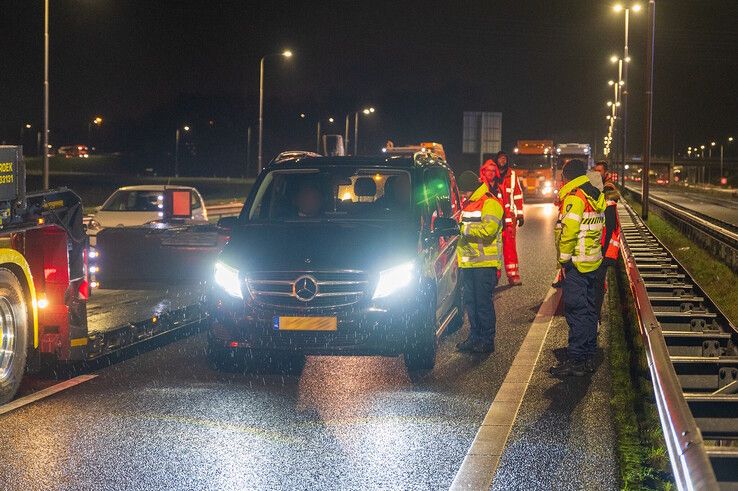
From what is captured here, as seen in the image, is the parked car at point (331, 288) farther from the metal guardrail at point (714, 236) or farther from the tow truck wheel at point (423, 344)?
the metal guardrail at point (714, 236)

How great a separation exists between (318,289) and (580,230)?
231cm

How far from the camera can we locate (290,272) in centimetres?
906

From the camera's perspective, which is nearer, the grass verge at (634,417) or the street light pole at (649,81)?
the grass verge at (634,417)

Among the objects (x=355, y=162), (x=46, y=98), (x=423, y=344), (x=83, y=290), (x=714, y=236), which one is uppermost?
(x=46, y=98)

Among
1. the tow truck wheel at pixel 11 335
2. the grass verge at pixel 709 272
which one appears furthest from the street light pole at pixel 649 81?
the tow truck wheel at pixel 11 335

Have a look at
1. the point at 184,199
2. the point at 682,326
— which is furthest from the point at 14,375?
the point at 184,199

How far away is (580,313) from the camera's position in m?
9.64

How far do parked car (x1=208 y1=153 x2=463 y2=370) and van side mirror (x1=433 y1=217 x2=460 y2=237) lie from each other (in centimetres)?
1

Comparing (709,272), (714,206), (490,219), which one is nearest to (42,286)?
(490,219)

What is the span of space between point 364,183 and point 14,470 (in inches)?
206

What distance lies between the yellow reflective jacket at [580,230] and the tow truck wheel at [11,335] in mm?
4367

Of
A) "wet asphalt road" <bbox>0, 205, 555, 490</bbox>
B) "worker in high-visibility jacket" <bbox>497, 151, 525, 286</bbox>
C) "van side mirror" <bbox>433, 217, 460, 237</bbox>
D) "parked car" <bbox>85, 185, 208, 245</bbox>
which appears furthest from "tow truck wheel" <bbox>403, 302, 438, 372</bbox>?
"parked car" <bbox>85, 185, 208, 245</bbox>

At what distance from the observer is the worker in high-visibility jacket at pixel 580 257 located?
9547mm

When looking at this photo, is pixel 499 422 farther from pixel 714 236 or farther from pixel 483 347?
pixel 714 236
